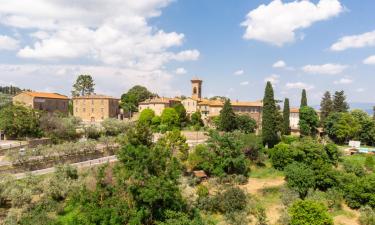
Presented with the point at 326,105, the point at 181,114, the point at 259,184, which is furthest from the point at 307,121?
the point at 259,184

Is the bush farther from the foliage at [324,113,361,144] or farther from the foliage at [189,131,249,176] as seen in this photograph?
the foliage at [324,113,361,144]

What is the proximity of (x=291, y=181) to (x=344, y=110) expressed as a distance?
45278mm

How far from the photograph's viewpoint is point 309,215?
2491 centimetres

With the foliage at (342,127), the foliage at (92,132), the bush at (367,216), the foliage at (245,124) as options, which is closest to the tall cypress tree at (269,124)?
the foliage at (245,124)

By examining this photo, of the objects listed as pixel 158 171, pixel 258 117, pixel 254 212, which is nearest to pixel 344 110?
pixel 258 117

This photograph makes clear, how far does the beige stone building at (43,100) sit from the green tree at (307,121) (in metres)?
51.0

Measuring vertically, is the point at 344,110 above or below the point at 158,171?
above

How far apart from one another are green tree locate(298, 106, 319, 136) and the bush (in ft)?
106

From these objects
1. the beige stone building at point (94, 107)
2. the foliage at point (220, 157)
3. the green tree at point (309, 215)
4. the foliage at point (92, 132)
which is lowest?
the green tree at point (309, 215)

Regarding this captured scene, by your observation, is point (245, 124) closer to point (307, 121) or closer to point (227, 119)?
point (227, 119)

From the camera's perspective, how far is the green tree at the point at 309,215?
81.5 ft

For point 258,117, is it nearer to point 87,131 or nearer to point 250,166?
point 250,166

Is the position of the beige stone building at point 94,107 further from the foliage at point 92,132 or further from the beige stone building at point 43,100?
the foliage at point 92,132

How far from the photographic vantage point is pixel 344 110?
70.2 m
